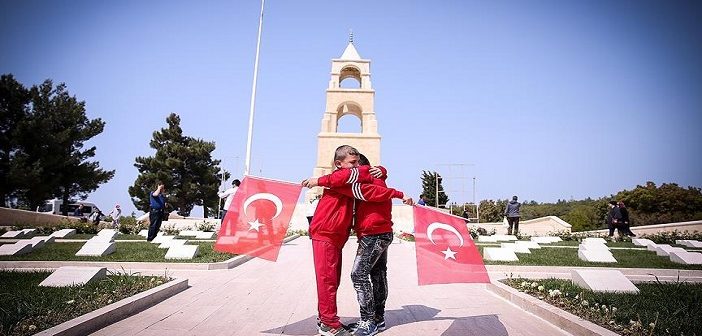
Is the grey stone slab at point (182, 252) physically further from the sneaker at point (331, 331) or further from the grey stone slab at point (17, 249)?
the sneaker at point (331, 331)

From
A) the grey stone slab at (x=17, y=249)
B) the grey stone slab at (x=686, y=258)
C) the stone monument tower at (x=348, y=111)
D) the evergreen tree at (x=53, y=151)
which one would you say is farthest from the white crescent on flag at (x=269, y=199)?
the evergreen tree at (x=53, y=151)

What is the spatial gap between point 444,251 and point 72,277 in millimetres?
5347

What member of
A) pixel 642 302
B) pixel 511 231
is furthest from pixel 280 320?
pixel 511 231

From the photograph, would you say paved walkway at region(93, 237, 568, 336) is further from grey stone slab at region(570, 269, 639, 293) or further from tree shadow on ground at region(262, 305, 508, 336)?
grey stone slab at region(570, 269, 639, 293)

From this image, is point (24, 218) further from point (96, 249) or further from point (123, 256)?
point (123, 256)

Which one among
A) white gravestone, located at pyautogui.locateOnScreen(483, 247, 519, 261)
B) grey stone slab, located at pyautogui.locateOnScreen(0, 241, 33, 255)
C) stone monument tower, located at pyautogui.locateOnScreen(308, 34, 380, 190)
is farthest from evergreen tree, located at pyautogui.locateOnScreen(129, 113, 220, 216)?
white gravestone, located at pyautogui.locateOnScreen(483, 247, 519, 261)

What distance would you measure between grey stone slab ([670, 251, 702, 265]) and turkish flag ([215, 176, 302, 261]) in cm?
997

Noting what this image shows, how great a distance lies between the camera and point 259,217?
17.2 feet

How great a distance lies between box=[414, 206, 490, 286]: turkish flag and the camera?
4.93 metres

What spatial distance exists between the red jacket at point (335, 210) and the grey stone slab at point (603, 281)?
431cm

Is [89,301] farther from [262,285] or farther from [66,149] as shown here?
[66,149]

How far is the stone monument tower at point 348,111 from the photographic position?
124 feet

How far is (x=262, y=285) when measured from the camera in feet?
24.4

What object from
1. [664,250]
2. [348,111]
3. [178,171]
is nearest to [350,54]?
[348,111]
